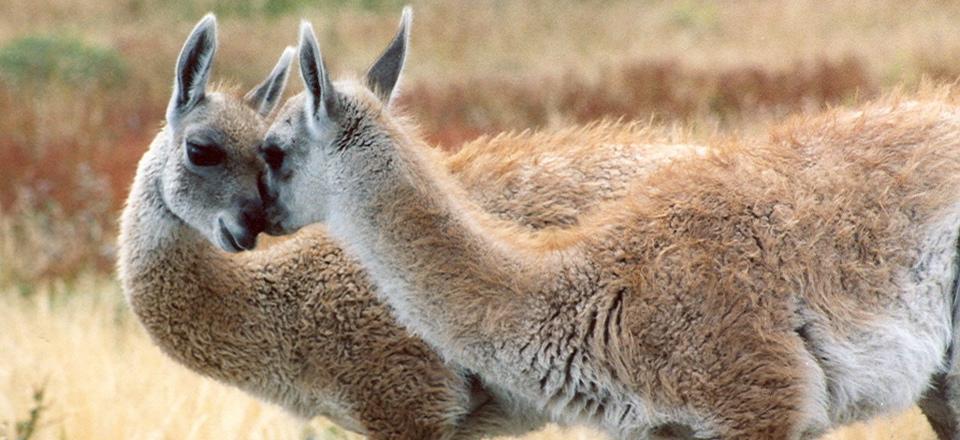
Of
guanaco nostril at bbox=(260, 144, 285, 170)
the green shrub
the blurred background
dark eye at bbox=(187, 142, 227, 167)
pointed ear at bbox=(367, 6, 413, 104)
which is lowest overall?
the green shrub

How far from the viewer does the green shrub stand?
81.7ft

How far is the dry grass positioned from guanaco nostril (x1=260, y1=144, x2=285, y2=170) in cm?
160

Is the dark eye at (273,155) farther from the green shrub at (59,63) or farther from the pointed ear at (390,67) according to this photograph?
the green shrub at (59,63)

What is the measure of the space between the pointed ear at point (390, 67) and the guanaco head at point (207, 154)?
73cm

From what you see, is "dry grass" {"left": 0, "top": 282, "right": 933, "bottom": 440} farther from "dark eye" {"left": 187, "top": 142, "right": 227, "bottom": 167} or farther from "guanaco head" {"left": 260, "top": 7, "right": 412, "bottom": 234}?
"guanaco head" {"left": 260, "top": 7, "right": 412, "bottom": 234}

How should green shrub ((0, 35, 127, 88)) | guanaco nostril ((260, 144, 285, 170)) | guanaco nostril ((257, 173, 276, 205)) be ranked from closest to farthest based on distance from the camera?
guanaco nostril ((260, 144, 285, 170)) → guanaco nostril ((257, 173, 276, 205)) → green shrub ((0, 35, 127, 88))

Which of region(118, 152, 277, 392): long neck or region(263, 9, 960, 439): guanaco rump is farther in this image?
region(118, 152, 277, 392): long neck

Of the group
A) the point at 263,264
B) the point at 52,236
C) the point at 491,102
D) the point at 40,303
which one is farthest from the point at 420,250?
the point at 491,102

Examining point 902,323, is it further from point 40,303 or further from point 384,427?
point 40,303

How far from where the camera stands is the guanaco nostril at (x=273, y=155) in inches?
249

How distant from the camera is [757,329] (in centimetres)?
582

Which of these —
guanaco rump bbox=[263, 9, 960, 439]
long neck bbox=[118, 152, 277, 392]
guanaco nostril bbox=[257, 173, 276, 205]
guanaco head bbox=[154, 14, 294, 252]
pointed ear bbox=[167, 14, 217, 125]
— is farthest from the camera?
pointed ear bbox=[167, 14, 217, 125]

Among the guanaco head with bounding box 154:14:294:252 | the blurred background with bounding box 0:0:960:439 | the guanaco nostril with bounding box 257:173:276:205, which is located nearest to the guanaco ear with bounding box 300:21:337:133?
the guanaco nostril with bounding box 257:173:276:205

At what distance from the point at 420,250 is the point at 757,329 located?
127 cm
